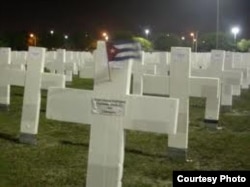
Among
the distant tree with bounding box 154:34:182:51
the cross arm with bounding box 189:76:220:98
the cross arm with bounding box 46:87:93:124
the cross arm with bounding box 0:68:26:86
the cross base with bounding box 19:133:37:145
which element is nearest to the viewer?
the cross arm with bounding box 46:87:93:124

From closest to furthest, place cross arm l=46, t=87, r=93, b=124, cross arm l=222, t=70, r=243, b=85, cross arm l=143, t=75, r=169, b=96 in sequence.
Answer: cross arm l=46, t=87, r=93, b=124 < cross arm l=143, t=75, r=169, b=96 < cross arm l=222, t=70, r=243, b=85

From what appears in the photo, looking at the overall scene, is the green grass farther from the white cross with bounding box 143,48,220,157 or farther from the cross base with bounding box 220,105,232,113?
the cross base with bounding box 220,105,232,113

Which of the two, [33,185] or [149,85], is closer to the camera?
[33,185]

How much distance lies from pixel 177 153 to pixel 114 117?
319cm

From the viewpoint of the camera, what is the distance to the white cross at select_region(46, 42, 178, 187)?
523cm

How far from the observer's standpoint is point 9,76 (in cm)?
1021

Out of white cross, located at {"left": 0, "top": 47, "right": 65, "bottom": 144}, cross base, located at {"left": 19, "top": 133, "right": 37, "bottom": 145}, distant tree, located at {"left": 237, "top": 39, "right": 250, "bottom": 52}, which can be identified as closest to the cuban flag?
white cross, located at {"left": 0, "top": 47, "right": 65, "bottom": 144}

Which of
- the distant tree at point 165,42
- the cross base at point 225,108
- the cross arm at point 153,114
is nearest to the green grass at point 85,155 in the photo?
the cross arm at point 153,114

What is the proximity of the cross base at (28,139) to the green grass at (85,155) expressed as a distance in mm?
108

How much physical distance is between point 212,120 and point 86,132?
240 centimetres

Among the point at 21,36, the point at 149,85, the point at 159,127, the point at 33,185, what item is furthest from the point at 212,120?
the point at 21,36

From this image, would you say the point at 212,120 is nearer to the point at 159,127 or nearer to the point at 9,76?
the point at 9,76

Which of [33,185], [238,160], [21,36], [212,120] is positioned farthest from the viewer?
[21,36]

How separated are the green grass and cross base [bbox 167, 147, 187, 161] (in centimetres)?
11
